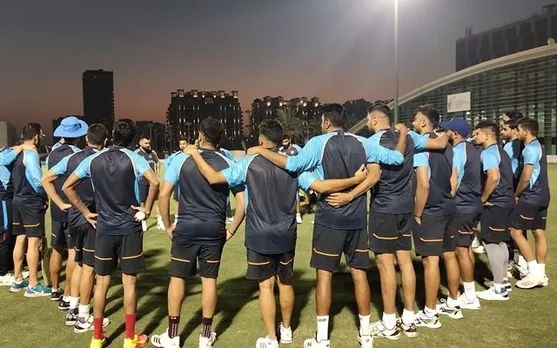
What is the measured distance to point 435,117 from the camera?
16.7 ft

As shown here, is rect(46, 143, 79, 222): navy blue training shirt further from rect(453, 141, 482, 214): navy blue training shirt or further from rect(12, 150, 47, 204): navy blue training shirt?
rect(453, 141, 482, 214): navy blue training shirt

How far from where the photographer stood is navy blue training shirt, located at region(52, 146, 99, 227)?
4.71 metres

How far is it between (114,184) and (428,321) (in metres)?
3.53

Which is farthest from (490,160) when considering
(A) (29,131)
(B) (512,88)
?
(B) (512,88)

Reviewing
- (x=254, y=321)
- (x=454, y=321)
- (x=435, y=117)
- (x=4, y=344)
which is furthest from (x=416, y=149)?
(x=4, y=344)

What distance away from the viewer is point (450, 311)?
5.00 metres

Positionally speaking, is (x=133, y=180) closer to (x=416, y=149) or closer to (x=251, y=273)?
(x=251, y=273)

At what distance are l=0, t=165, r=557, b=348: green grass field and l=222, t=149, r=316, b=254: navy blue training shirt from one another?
3.82 ft

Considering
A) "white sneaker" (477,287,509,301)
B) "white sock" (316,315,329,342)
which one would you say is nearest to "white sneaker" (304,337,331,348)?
"white sock" (316,315,329,342)

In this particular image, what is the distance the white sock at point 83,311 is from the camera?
4.55m

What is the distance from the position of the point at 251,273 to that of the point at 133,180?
1.46 m

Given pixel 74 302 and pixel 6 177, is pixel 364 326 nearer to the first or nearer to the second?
pixel 74 302

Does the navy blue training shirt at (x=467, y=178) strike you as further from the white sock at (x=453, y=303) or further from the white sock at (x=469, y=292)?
the white sock at (x=453, y=303)

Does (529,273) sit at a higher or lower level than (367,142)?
lower
